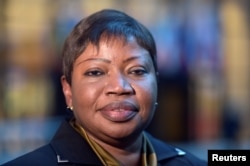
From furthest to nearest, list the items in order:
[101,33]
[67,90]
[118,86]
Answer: [67,90], [101,33], [118,86]

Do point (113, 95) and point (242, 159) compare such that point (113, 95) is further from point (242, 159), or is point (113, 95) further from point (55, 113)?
point (55, 113)

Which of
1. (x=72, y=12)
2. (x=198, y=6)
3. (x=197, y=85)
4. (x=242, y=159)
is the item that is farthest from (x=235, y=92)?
(x=242, y=159)

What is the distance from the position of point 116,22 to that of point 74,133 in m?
0.45

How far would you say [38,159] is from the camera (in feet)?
7.04

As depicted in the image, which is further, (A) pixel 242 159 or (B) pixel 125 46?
(A) pixel 242 159

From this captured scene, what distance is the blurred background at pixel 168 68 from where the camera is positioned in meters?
7.97

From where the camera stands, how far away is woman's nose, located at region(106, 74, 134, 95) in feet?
6.81

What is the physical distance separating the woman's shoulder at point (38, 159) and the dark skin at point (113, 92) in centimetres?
16

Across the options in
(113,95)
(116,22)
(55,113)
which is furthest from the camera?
(55,113)

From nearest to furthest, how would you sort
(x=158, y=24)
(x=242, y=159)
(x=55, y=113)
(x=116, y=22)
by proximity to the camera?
(x=116, y=22) < (x=242, y=159) < (x=55, y=113) < (x=158, y=24)

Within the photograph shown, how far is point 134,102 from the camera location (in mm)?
2111

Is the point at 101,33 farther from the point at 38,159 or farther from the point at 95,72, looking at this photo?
the point at 38,159

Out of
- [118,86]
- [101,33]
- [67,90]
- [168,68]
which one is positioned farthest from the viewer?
[168,68]

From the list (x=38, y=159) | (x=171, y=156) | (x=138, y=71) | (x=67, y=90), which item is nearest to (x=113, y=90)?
(x=138, y=71)
